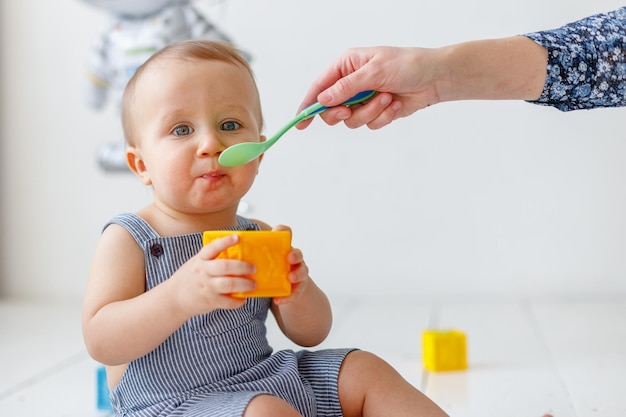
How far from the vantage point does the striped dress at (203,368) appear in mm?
899

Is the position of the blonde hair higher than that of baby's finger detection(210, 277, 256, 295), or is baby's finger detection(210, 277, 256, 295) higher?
the blonde hair

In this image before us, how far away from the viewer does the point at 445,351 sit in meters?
1.42

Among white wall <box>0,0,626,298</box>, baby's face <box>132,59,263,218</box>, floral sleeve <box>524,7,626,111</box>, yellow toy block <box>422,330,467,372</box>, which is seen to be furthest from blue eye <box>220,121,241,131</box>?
white wall <box>0,0,626,298</box>

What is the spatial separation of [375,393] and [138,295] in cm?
29

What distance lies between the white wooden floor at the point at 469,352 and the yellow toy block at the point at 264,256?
0.49 m

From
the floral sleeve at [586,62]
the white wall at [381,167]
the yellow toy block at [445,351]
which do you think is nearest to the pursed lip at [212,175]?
the floral sleeve at [586,62]

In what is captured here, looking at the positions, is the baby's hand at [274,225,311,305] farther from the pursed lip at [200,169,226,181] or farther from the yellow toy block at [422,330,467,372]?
the yellow toy block at [422,330,467,372]

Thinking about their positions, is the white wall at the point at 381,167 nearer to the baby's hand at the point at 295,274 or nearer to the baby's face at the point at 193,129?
the baby's face at the point at 193,129

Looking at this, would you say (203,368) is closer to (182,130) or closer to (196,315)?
(196,315)

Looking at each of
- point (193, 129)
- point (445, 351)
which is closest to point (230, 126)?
point (193, 129)

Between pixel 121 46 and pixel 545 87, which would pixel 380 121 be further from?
pixel 121 46

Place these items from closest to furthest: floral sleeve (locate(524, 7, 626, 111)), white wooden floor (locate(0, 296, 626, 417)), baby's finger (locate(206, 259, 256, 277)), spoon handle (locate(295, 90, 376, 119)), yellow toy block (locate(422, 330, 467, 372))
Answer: baby's finger (locate(206, 259, 256, 277)) → spoon handle (locate(295, 90, 376, 119)) → floral sleeve (locate(524, 7, 626, 111)) → white wooden floor (locate(0, 296, 626, 417)) → yellow toy block (locate(422, 330, 467, 372))

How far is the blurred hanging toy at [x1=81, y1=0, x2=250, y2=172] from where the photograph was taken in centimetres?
233

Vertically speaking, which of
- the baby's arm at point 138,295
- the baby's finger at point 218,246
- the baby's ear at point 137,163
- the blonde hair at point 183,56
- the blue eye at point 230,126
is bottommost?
the baby's arm at point 138,295
